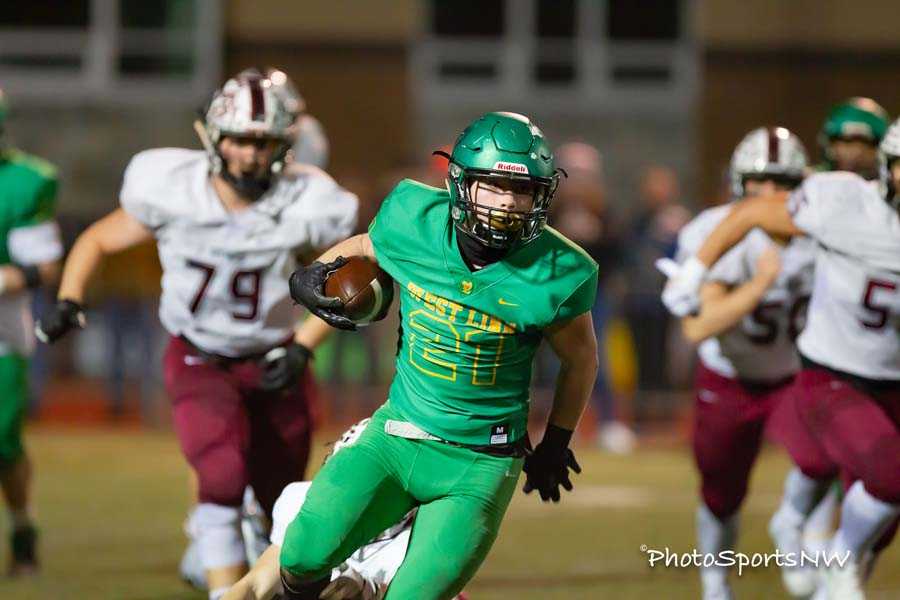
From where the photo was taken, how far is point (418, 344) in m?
4.47

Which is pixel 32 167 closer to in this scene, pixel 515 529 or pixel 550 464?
pixel 515 529

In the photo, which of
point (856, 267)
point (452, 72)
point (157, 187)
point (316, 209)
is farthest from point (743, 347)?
point (452, 72)

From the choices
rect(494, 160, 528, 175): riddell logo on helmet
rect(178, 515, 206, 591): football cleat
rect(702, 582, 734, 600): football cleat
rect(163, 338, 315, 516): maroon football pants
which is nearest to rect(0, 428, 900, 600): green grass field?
rect(178, 515, 206, 591): football cleat

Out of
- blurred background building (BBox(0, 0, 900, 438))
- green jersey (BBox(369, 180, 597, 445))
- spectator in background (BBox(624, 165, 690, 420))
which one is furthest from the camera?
blurred background building (BBox(0, 0, 900, 438))

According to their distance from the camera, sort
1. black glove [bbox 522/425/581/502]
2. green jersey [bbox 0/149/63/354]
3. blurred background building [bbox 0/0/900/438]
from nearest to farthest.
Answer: black glove [bbox 522/425/581/502], green jersey [bbox 0/149/63/354], blurred background building [bbox 0/0/900/438]

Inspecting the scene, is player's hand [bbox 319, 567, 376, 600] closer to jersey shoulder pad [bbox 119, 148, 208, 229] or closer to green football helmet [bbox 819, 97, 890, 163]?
jersey shoulder pad [bbox 119, 148, 208, 229]

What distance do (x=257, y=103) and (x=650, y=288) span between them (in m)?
6.88

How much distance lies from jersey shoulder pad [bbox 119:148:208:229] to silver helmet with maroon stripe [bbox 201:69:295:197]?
104 mm

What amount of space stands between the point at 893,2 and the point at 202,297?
521 inches

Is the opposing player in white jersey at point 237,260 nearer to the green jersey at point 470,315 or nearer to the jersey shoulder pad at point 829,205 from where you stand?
the green jersey at point 470,315

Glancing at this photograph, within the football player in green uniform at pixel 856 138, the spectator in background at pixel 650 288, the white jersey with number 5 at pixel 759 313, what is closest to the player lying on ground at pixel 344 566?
the white jersey with number 5 at pixel 759 313

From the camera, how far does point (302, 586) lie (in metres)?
4.41

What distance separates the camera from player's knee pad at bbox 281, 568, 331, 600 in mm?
4395

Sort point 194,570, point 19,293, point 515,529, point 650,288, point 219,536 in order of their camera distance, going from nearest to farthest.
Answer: point 219,536 < point 194,570 < point 19,293 < point 515,529 < point 650,288
